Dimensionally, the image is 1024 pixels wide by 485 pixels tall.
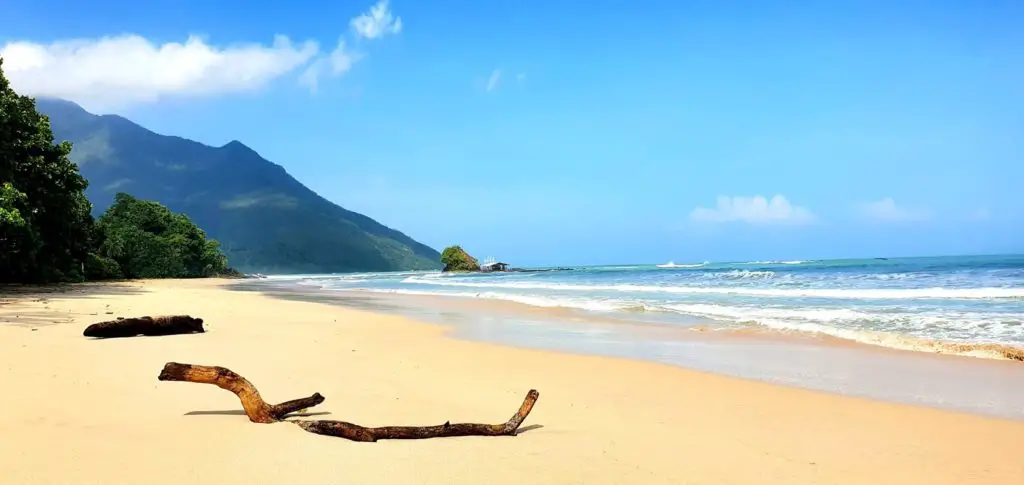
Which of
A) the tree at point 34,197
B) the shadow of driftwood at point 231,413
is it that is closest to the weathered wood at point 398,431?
the shadow of driftwood at point 231,413

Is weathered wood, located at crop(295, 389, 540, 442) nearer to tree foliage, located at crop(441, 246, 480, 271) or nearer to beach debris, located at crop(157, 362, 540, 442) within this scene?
beach debris, located at crop(157, 362, 540, 442)

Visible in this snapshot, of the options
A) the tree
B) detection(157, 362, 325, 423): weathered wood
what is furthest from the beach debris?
the tree

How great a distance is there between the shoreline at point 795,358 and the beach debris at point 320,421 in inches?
168

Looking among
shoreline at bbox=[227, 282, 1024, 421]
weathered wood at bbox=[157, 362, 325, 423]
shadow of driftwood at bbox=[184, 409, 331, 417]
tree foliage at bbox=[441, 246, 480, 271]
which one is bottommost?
shoreline at bbox=[227, 282, 1024, 421]

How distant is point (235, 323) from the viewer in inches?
537

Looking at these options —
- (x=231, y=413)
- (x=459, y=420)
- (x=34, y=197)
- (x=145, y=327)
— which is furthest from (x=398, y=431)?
(x=34, y=197)

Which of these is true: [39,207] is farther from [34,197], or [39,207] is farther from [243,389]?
[243,389]

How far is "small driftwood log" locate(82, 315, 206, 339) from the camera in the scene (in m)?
9.81

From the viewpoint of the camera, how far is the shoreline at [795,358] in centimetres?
702

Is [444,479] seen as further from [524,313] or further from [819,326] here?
[524,313]

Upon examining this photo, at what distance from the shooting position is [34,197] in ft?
81.7

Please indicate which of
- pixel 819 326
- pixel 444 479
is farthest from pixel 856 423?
pixel 819 326

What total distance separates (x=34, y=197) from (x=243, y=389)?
85.4ft

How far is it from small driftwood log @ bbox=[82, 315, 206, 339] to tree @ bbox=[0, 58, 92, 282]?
10.9 metres
